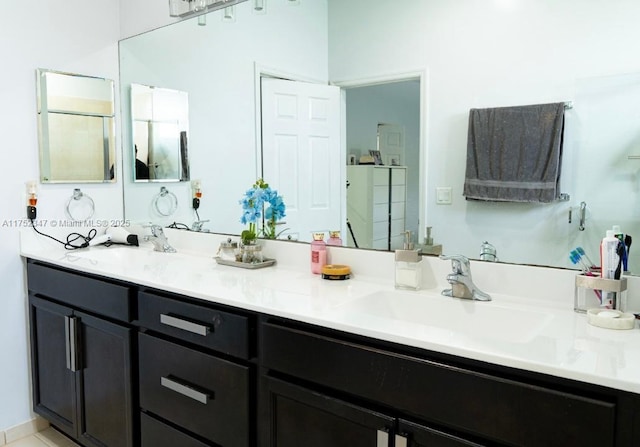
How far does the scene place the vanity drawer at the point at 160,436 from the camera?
1.63m

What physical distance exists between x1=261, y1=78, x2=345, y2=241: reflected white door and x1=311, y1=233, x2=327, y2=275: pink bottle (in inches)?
5.4

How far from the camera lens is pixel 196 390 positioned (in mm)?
1569

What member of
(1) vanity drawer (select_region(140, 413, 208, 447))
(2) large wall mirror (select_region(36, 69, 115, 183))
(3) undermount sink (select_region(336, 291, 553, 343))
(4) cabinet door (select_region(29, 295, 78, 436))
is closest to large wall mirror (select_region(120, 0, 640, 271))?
(3) undermount sink (select_region(336, 291, 553, 343))

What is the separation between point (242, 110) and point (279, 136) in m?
0.24

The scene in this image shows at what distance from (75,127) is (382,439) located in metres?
2.19

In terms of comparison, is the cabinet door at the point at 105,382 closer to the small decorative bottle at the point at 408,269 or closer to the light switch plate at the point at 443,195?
the small decorative bottle at the point at 408,269

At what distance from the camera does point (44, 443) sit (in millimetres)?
2357

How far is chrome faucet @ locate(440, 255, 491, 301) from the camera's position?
1.48 meters

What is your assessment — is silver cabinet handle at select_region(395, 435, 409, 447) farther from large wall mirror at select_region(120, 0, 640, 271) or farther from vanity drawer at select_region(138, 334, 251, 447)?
large wall mirror at select_region(120, 0, 640, 271)

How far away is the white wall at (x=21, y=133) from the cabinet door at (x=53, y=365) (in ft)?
0.27

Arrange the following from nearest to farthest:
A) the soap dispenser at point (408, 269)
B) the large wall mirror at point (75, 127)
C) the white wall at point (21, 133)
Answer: the soap dispenser at point (408, 269) < the white wall at point (21, 133) < the large wall mirror at point (75, 127)

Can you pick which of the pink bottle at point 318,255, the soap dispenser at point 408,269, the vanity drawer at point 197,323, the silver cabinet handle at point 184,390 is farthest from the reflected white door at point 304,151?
the silver cabinet handle at point 184,390

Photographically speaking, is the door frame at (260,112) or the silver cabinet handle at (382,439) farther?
the door frame at (260,112)

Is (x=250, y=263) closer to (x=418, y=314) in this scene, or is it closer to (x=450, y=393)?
(x=418, y=314)
